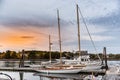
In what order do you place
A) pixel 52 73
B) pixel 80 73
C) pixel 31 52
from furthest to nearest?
pixel 31 52 → pixel 52 73 → pixel 80 73

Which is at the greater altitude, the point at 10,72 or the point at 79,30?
the point at 79,30

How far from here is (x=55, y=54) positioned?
3415 inches

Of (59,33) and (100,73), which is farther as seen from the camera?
(59,33)

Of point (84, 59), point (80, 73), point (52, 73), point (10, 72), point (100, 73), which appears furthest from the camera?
point (84, 59)

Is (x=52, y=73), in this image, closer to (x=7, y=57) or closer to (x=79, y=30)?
(x=79, y=30)

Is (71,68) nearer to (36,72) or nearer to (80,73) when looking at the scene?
(80,73)

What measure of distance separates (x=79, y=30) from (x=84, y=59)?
17.7 ft

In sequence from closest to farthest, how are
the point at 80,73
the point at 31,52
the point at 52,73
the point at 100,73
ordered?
the point at 100,73, the point at 80,73, the point at 52,73, the point at 31,52

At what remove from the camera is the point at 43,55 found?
88875mm

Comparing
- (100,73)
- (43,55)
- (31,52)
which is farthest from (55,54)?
(100,73)

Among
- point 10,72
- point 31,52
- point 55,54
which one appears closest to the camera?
point 10,72

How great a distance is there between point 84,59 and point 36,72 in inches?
292

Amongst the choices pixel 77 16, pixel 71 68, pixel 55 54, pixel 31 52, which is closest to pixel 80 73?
pixel 71 68

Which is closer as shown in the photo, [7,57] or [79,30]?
[79,30]
